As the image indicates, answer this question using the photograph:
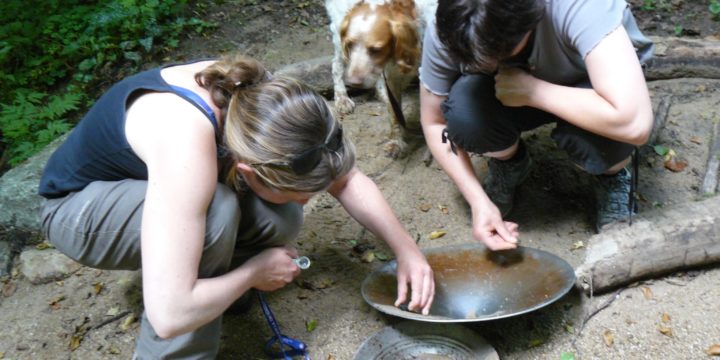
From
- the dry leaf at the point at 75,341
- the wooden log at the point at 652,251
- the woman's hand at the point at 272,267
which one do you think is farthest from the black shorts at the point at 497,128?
the dry leaf at the point at 75,341

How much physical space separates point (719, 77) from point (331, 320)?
2.81m

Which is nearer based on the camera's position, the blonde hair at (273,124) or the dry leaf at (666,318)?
the blonde hair at (273,124)

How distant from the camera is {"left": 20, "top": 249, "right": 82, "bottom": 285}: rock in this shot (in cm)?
295

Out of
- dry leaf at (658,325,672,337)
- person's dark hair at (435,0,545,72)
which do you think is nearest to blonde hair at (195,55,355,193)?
person's dark hair at (435,0,545,72)

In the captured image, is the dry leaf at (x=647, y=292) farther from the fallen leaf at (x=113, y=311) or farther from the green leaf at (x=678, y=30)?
the green leaf at (x=678, y=30)

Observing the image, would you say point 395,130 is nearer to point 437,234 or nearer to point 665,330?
point 437,234

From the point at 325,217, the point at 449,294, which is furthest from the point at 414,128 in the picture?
the point at 449,294

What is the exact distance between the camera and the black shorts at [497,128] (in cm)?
246

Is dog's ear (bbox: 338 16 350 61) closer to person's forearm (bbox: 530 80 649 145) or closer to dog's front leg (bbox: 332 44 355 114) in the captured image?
dog's front leg (bbox: 332 44 355 114)

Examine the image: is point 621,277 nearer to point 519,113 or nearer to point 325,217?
point 519,113

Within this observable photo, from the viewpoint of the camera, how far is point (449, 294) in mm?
2457

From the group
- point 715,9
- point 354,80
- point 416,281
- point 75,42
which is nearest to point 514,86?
point 416,281

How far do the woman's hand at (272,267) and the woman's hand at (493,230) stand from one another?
0.73 m

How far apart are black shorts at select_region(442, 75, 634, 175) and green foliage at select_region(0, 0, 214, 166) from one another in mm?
3322
